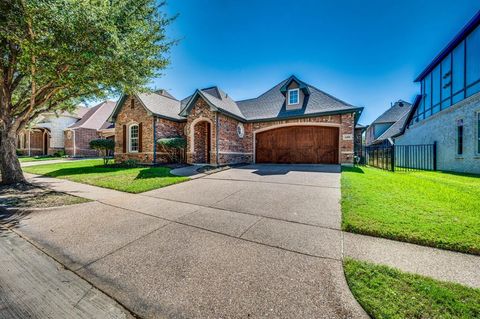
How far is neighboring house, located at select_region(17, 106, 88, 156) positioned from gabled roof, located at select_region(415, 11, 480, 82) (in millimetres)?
38158

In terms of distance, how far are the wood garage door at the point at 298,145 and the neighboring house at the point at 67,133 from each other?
18.9 metres

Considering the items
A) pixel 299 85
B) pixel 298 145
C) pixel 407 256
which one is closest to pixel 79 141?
pixel 298 145

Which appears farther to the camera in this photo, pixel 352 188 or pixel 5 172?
pixel 5 172

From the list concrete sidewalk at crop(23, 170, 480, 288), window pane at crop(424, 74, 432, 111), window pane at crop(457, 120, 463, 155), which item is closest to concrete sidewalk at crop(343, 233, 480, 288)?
concrete sidewalk at crop(23, 170, 480, 288)

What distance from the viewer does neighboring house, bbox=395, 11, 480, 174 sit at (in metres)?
9.79

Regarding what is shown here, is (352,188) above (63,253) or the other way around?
above

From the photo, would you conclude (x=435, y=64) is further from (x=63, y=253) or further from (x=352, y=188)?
(x=63, y=253)

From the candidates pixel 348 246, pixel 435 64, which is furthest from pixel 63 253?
pixel 435 64

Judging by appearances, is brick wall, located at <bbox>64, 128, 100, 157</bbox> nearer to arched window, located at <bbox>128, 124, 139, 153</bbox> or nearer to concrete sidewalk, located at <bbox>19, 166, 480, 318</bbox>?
arched window, located at <bbox>128, 124, 139, 153</bbox>

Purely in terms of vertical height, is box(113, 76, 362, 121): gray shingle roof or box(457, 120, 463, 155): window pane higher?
box(113, 76, 362, 121): gray shingle roof

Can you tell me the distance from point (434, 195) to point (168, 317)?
696cm

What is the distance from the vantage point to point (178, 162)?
599 inches

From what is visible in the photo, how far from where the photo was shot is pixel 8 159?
8.41 meters

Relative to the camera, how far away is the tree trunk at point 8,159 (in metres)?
8.28
